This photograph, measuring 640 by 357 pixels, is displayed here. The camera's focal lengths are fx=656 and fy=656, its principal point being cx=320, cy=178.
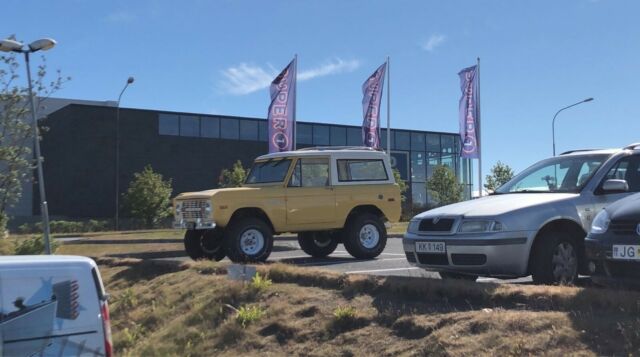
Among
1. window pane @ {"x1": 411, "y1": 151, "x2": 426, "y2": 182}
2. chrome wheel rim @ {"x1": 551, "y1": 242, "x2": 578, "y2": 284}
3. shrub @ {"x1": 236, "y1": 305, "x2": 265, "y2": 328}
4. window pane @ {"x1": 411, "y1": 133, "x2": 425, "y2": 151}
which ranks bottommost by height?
shrub @ {"x1": 236, "y1": 305, "x2": 265, "y2": 328}

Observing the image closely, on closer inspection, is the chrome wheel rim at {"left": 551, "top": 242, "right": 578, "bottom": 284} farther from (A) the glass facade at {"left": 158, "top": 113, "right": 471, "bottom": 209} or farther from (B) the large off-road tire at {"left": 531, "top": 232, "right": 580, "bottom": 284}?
(A) the glass facade at {"left": 158, "top": 113, "right": 471, "bottom": 209}

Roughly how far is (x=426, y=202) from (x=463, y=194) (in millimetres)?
3395

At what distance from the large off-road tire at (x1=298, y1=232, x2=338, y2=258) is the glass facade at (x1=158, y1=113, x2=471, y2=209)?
31.6 m

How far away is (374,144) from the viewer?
97.2 ft

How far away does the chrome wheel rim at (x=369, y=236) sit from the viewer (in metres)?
13.4

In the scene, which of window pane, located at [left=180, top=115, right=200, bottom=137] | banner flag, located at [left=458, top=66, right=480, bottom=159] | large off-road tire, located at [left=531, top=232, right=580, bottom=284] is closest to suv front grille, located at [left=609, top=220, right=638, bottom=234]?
large off-road tire, located at [left=531, top=232, right=580, bottom=284]

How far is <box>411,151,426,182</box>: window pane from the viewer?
54.7 m

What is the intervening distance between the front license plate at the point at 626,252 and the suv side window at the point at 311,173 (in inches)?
296

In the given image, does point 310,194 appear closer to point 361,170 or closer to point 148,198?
point 361,170

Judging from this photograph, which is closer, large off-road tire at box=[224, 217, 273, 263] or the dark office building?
large off-road tire at box=[224, 217, 273, 263]

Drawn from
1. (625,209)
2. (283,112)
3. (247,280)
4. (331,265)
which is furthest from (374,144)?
(625,209)

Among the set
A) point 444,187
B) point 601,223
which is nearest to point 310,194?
point 601,223

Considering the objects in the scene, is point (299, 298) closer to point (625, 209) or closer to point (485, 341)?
point (485, 341)

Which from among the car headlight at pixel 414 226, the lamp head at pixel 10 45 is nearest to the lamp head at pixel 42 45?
the lamp head at pixel 10 45
